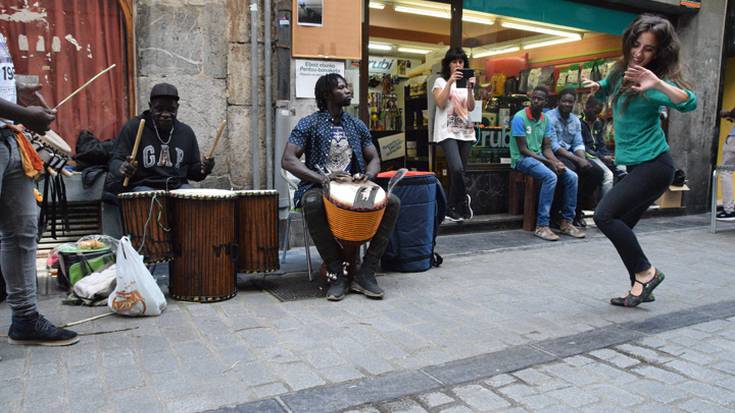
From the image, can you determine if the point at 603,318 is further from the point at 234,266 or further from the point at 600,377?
the point at 234,266

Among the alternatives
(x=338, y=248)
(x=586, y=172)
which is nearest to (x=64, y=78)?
(x=338, y=248)

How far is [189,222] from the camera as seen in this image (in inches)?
156

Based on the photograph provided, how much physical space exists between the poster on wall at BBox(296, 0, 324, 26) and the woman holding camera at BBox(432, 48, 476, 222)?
1589 mm

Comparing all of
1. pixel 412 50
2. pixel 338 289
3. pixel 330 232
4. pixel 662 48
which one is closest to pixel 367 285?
pixel 338 289

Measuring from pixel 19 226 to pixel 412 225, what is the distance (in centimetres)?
290

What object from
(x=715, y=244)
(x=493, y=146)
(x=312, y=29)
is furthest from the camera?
(x=493, y=146)

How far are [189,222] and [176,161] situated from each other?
84cm

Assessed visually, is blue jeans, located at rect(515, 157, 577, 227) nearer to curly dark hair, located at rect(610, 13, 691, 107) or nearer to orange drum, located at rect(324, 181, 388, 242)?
curly dark hair, located at rect(610, 13, 691, 107)

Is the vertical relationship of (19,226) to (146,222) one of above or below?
above

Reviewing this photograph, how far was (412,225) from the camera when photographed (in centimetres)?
504

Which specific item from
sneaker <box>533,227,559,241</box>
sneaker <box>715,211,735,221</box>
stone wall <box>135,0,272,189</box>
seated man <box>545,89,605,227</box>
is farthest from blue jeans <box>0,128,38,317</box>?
sneaker <box>715,211,735,221</box>

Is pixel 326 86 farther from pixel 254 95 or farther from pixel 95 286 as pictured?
pixel 95 286

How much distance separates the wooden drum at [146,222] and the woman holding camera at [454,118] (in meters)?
3.55

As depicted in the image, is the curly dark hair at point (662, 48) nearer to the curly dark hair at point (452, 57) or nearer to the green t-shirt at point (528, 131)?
the curly dark hair at point (452, 57)
